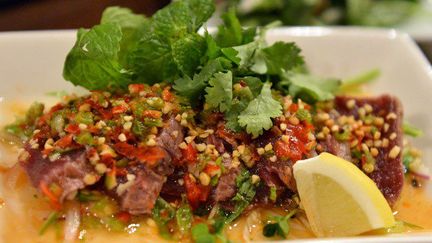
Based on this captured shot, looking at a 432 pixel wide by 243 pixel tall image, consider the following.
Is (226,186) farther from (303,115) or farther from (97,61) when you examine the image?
(97,61)

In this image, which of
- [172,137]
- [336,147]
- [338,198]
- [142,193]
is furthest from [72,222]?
[336,147]

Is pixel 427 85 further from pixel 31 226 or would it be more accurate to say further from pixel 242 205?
pixel 31 226

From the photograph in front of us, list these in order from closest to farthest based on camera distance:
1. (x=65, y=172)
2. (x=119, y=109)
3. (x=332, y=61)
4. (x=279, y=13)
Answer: (x=65, y=172) < (x=119, y=109) < (x=332, y=61) < (x=279, y=13)

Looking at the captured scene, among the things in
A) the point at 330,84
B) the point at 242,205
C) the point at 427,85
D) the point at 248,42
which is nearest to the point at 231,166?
the point at 242,205

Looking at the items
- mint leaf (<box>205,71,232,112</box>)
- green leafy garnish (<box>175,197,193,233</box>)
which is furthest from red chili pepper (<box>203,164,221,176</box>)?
mint leaf (<box>205,71,232,112</box>)

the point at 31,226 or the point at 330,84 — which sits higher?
the point at 330,84

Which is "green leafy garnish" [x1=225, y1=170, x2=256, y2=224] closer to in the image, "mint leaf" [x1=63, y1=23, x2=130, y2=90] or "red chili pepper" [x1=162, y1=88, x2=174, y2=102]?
"red chili pepper" [x1=162, y1=88, x2=174, y2=102]

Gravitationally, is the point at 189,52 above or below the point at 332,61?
above
